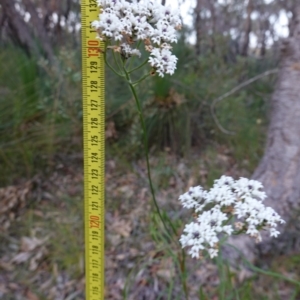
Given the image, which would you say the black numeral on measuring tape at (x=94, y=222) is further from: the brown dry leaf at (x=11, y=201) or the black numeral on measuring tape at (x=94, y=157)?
the brown dry leaf at (x=11, y=201)

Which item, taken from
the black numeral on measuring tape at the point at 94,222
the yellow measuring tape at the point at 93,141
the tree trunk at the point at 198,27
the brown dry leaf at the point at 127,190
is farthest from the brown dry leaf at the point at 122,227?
the tree trunk at the point at 198,27

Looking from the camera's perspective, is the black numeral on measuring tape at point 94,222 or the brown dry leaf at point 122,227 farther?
the brown dry leaf at point 122,227

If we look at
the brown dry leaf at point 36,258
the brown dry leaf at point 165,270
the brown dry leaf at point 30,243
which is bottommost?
the brown dry leaf at point 165,270

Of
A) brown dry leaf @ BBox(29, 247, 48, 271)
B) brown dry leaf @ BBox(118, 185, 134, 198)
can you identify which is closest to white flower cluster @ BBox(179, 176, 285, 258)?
brown dry leaf @ BBox(29, 247, 48, 271)

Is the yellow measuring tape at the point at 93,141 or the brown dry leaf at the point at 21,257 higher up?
the yellow measuring tape at the point at 93,141

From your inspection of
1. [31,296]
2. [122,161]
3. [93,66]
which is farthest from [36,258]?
[93,66]

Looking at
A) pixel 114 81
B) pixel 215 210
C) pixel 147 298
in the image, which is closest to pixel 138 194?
pixel 147 298

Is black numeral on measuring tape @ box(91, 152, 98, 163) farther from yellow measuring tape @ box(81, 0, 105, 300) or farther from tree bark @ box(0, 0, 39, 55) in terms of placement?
tree bark @ box(0, 0, 39, 55)
